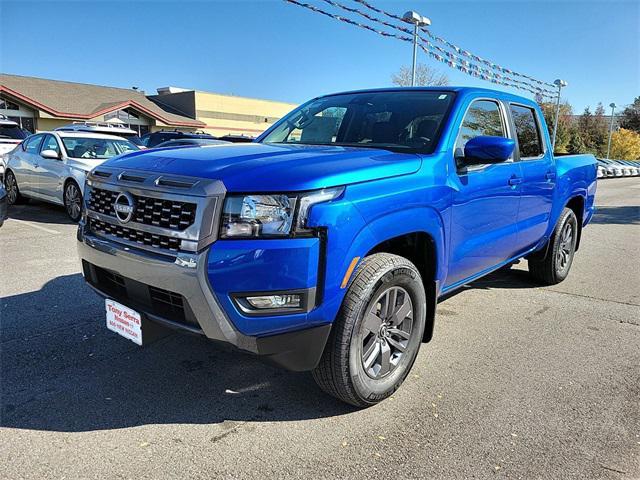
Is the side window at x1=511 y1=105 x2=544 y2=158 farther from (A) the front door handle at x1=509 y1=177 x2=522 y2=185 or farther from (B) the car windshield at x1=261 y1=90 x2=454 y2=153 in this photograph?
(B) the car windshield at x1=261 y1=90 x2=454 y2=153

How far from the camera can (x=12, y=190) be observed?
1070 cm

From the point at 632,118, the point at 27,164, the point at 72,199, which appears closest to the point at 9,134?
the point at 27,164

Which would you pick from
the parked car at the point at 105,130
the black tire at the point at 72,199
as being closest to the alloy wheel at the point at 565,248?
the black tire at the point at 72,199

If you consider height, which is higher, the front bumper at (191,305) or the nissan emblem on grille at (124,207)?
the nissan emblem on grille at (124,207)

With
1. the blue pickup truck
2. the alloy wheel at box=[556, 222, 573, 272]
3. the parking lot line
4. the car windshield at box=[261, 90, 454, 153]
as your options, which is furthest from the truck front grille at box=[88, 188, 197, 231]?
the parking lot line

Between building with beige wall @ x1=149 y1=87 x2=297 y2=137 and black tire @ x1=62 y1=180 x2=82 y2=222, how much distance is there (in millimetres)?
32071

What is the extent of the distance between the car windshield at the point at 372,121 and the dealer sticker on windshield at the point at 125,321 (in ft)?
5.92

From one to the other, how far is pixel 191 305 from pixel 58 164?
8.02 meters

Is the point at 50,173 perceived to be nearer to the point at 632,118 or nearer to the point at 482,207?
the point at 482,207

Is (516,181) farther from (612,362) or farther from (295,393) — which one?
(295,393)

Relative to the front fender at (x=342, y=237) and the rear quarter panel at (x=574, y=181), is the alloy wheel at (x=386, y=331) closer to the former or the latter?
the front fender at (x=342, y=237)

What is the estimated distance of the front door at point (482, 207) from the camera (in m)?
3.42

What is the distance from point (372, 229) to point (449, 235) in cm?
89

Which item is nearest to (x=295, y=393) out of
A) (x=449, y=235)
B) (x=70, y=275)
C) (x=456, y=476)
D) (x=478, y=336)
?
(x=456, y=476)
